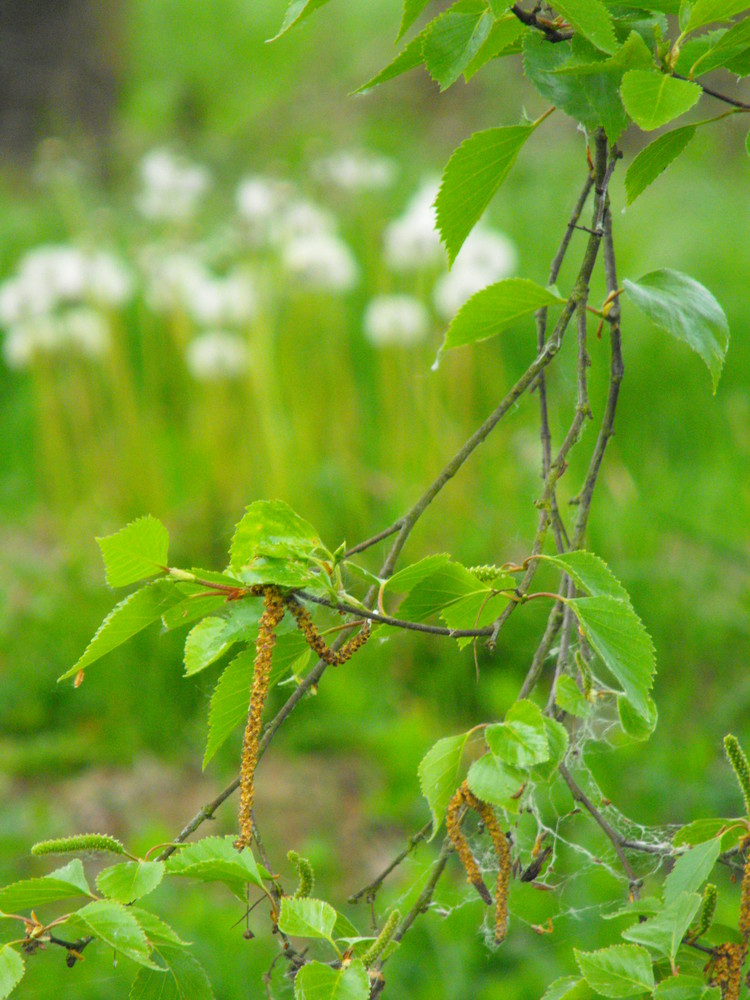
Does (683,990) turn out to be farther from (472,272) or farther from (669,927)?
(472,272)

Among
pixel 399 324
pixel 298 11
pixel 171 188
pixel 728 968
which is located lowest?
pixel 728 968

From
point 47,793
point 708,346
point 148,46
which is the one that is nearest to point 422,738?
point 47,793

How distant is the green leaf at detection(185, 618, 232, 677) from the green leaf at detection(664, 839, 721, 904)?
0.90ft

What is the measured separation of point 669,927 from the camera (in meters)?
0.54

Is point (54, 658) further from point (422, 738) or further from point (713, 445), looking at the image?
point (713, 445)

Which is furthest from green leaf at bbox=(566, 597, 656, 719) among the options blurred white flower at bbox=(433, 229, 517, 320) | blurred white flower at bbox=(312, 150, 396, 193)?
blurred white flower at bbox=(312, 150, 396, 193)

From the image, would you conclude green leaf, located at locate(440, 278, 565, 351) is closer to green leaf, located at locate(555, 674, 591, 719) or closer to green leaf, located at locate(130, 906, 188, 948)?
green leaf, located at locate(555, 674, 591, 719)

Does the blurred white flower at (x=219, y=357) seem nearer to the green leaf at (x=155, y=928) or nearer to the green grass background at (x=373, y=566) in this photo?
the green grass background at (x=373, y=566)

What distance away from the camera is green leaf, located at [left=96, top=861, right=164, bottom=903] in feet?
1.57

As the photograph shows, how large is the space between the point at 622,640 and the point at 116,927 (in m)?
0.27

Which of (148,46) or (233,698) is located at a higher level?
(148,46)

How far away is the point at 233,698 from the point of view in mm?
521

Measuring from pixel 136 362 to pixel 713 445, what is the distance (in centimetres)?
196

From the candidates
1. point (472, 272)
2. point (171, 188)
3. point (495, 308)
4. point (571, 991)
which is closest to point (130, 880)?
point (571, 991)
